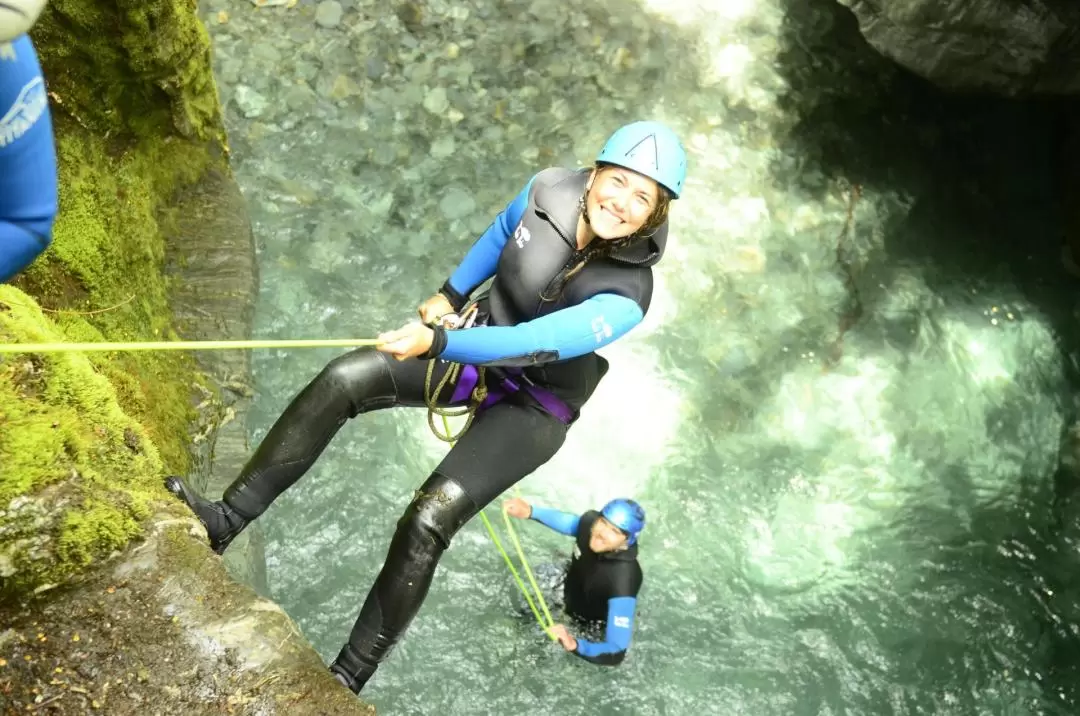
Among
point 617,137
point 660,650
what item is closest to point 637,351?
point 660,650

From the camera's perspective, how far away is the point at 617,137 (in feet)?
11.6

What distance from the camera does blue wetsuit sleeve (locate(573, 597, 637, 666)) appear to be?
5094 millimetres

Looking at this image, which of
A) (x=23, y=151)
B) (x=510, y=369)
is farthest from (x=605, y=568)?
(x=23, y=151)

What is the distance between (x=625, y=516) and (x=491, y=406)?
4.76 ft

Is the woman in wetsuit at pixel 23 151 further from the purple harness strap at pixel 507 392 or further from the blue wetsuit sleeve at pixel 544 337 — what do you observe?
the purple harness strap at pixel 507 392

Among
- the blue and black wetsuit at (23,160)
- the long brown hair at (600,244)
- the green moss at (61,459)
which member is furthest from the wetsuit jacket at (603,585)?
the blue and black wetsuit at (23,160)

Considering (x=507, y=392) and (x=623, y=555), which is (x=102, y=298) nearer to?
(x=507, y=392)

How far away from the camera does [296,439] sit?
3.62m

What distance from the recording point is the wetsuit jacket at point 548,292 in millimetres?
3312

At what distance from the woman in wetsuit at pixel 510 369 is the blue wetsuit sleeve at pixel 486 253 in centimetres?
2

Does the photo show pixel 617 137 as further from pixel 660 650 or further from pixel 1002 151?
pixel 1002 151

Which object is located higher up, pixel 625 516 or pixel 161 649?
pixel 161 649

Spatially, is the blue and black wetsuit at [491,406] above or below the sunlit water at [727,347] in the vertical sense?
above

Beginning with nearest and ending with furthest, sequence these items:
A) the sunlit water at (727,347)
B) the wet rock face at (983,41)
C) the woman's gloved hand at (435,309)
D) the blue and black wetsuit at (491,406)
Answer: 1. the blue and black wetsuit at (491,406)
2. the woman's gloved hand at (435,309)
3. the sunlit water at (727,347)
4. the wet rock face at (983,41)
